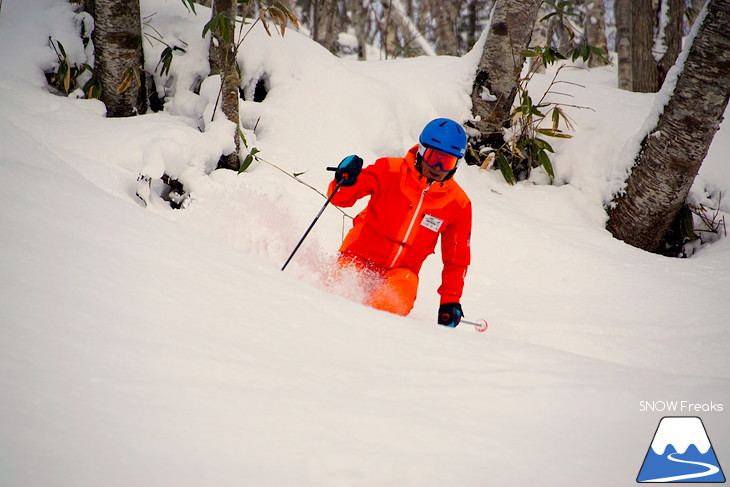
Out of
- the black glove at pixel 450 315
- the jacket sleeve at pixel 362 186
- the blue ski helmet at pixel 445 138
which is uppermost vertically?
the blue ski helmet at pixel 445 138

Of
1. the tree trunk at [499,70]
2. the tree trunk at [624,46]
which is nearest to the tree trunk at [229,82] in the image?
the tree trunk at [499,70]

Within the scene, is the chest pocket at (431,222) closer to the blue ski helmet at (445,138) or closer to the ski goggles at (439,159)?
the ski goggles at (439,159)

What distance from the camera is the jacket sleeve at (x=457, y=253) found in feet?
11.8

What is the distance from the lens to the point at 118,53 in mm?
4605

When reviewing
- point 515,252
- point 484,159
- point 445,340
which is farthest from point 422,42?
point 445,340

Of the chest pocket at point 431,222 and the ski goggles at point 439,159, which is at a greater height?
the ski goggles at point 439,159

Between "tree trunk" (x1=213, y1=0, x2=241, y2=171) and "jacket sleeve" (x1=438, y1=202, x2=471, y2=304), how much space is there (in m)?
2.15

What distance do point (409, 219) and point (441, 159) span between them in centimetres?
46

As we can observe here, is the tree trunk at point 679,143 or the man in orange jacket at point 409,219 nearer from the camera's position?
the man in orange jacket at point 409,219

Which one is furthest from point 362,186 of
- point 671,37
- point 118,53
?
A: point 671,37

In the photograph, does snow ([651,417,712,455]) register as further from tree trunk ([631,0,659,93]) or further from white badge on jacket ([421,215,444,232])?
tree trunk ([631,0,659,93])

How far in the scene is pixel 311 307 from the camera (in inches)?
70.1

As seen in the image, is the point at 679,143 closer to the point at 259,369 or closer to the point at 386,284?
the point at 386,284

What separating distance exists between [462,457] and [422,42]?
1271cm
